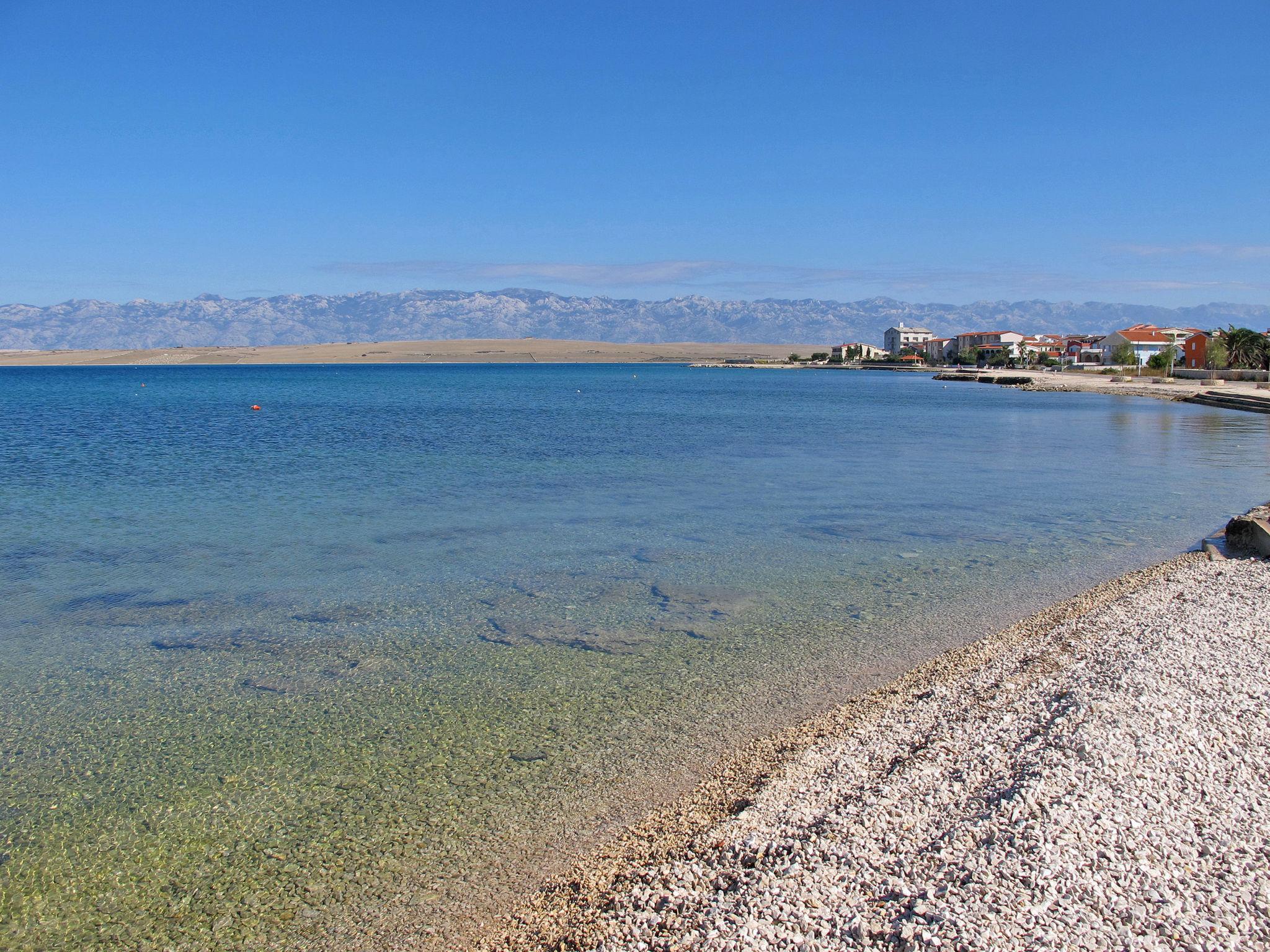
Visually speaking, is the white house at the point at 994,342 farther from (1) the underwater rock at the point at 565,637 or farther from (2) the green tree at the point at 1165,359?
(1) the underwater rock at the point at 565,637

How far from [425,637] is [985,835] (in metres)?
6.82

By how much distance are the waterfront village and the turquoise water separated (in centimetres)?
6399

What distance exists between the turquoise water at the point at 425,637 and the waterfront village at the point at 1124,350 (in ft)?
210

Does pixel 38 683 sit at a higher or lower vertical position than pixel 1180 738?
lower

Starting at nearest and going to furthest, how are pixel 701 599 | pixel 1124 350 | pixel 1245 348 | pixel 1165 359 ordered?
pixel 701 599 < pixel 1245 348 < pixel 1165 359 < pixel 1124 350

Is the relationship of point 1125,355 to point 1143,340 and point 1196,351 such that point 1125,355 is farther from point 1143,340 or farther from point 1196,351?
point 1196,351

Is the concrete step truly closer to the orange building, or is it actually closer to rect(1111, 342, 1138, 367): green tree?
the orange building

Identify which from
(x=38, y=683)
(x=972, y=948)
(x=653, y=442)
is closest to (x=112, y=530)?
(x=38, y=683)

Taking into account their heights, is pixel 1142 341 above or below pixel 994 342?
below

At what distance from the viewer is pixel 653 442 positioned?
34562mm

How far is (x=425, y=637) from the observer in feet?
33.3

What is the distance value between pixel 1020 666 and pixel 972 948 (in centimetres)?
495

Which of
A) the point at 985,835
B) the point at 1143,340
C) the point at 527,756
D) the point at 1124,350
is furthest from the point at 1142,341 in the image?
the point at 985,835

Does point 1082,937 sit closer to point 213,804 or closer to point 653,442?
point 213,804
